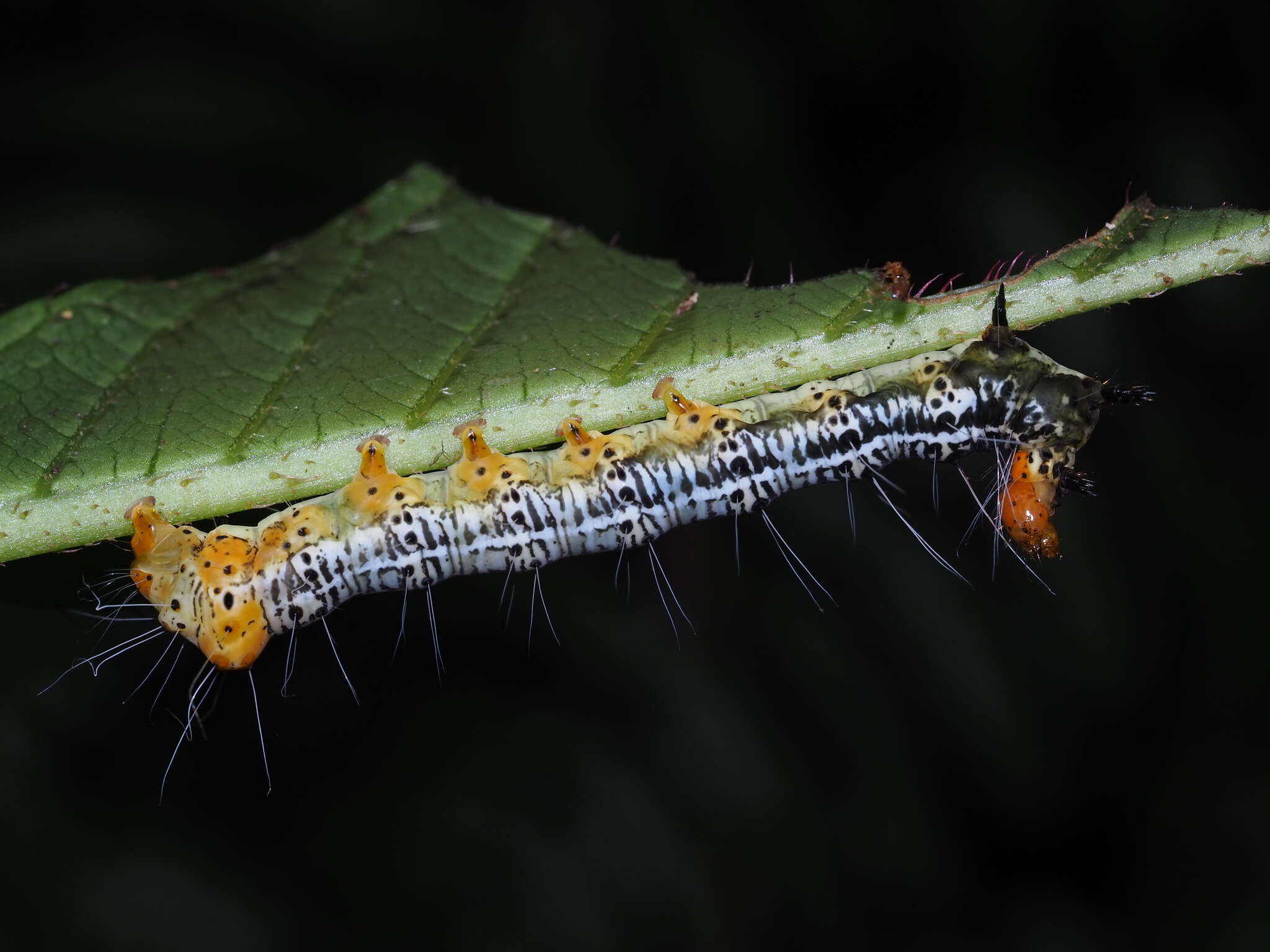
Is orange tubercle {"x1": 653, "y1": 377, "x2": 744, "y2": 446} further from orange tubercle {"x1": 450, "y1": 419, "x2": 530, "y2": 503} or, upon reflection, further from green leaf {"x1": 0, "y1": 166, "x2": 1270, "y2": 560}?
orange tubercle {"x1": 450, "y1": 419, "x2": 530, "y2": 503}

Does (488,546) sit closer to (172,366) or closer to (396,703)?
(172,366)

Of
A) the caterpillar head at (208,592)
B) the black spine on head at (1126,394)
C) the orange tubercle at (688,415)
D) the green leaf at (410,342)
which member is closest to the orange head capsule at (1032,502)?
the black spine on head at (1126,394)

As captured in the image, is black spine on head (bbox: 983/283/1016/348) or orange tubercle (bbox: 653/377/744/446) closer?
black spine on head (bbox: 983/283/1016/348)

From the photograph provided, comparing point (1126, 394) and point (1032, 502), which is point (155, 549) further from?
point (1126, 394)

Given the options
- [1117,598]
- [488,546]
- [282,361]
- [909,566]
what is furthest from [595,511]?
[1117,598]

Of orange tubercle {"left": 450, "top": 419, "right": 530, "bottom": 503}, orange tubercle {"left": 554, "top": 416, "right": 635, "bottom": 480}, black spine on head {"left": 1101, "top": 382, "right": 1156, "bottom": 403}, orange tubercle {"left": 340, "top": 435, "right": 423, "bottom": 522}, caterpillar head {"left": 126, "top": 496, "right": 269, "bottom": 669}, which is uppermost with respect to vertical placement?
black spine on head {"left": 1101, "top": 382, "right": 1156, "bottom": 403}

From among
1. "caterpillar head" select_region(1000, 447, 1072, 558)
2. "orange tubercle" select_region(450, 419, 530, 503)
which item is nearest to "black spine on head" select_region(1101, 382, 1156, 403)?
"caterpillar head" select_region(1000, 447, 1072, 558)
